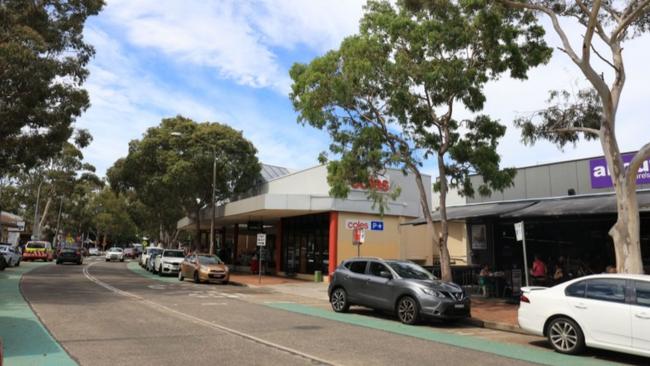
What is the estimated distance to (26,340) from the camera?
9.15 m

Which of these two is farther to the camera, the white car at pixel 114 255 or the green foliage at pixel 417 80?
the white car at pixel 114 255

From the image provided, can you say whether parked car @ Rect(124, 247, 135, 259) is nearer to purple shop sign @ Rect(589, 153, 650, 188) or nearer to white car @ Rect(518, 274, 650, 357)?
purple shop sign @ Rect(589, 153, 650, 188)

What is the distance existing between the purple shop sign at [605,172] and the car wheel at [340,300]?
1027 centimetres

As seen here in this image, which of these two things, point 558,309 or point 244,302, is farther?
point 244,302

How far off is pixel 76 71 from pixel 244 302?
1343 cm

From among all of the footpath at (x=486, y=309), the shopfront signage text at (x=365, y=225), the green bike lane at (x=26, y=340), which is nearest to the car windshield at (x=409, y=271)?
the footpath at (x=486, y=309)

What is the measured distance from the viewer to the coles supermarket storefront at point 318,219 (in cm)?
2748

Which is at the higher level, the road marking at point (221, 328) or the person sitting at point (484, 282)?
the person sitting at point (484, 282)

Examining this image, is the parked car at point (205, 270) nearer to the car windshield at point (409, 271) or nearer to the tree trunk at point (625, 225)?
the car windshield at point (409, 271)

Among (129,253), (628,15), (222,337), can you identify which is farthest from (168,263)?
(129,253)

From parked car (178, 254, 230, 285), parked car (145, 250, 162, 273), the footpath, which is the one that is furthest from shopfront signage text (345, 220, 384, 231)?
parked car (145, 250, 162, 273)

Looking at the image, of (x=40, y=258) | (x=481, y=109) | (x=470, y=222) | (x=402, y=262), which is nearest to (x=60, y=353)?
(x=402, y=262)

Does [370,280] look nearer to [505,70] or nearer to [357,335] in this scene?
[357,335]

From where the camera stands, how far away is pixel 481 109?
1619cm
